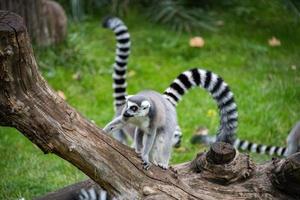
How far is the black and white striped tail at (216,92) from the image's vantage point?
468 cm

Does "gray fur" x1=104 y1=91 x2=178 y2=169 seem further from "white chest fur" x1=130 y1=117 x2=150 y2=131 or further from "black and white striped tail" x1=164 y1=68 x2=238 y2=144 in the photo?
"black and white striped tail" x1=164 y1=68 x2=238 y2=144

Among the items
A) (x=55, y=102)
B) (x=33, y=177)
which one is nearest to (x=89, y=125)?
(x=55, y=102)

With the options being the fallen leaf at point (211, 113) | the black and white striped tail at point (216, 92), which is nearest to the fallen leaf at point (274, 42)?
the fallen leaf at point (211, 113)

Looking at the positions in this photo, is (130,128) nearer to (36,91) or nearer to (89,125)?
(89,125)

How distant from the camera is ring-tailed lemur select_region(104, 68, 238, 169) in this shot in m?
4.28

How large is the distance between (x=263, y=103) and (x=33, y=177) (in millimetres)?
3101

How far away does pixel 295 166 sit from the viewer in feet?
13.2

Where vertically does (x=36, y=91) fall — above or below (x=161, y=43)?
above

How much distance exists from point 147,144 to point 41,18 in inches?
158

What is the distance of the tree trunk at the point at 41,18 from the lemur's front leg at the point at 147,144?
147 inches

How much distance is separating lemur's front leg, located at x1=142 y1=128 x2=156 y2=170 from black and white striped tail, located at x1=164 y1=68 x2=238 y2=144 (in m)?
0.61

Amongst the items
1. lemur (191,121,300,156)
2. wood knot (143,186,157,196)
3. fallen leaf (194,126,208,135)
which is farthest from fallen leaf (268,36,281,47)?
wood knot (143,186,157,196)

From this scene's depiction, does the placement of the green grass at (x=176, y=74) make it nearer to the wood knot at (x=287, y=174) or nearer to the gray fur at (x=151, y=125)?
the gray fur at (x=151, y=125)

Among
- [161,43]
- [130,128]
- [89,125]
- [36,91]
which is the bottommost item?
[161,43]
